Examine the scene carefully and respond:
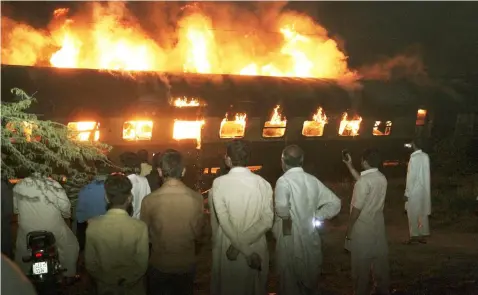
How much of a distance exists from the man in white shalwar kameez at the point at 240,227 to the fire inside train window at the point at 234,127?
8730 millimetres

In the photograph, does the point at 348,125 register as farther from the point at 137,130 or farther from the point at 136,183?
the point at 136,183

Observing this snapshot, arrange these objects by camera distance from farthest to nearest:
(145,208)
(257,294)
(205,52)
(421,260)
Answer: (205,52) → (421,260) → (257,294) → (145,208)

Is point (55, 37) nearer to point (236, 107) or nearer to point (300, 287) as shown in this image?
point (236, 107)

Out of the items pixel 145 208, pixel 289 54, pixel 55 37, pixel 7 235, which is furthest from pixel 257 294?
pixel 289 54

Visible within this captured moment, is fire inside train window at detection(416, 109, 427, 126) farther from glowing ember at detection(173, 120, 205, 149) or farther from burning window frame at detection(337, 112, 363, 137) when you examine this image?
glowing ember at detection(173, 120, 205, 149)

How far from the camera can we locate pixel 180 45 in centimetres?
1980

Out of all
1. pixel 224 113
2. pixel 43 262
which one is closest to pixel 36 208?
pixel 43 262

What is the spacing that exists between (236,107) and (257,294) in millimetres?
9288

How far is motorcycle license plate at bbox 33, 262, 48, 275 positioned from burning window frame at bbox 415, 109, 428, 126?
1499 centimetres

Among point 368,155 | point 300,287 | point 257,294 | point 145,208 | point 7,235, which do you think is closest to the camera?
point 145,208

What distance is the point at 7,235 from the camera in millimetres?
4961

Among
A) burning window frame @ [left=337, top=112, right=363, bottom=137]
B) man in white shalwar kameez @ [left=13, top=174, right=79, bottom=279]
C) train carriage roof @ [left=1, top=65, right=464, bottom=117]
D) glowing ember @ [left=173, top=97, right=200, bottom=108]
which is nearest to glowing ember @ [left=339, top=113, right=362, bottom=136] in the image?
burning window frame @ [left=337, top=112, right=363, bottom=137]

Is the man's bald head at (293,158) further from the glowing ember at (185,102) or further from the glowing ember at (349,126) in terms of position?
the glowing ember at (349,126)

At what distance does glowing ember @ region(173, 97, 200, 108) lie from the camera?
40.6 ft
